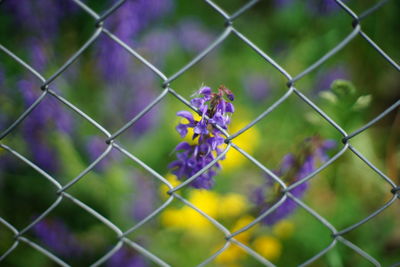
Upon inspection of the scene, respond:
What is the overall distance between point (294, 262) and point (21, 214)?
4.70 feet

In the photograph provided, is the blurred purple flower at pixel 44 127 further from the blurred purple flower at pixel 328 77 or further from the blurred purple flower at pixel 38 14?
the blurred purple flower at pixel 328 77

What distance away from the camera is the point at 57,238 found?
1628 millimetres

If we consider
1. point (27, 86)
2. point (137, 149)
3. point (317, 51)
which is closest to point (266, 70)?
point (317, 51)

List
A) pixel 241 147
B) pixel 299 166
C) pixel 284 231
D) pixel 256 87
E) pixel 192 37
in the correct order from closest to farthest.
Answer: pixel 299 166, pixel 284 231, pixel 241 147, pixel 256 87, pixel 192 37

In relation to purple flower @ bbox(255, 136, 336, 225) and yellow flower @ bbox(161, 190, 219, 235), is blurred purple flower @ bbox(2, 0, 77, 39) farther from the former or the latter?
purple flower @ bbox(255, 136, 336, 225)

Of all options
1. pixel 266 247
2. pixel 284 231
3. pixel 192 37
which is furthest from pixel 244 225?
pixel 192 37

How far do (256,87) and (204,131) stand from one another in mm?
1978

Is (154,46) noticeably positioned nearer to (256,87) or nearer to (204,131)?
(256,87)

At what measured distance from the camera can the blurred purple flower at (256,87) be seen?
273 centimetres

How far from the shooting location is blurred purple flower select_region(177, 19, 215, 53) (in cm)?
288

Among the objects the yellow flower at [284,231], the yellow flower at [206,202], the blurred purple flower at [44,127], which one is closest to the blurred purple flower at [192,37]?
the yellow flower at [206,202]

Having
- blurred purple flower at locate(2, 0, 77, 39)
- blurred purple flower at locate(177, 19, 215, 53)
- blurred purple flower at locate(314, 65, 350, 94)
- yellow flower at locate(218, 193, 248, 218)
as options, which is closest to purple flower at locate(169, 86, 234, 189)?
yellow flower at locate(218, 193, 248, 218)

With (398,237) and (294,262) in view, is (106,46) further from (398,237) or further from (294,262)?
(398,237)

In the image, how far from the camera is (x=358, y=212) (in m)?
1.82
